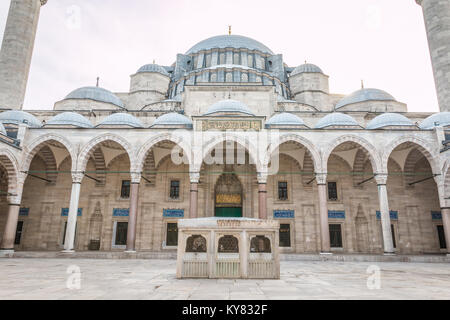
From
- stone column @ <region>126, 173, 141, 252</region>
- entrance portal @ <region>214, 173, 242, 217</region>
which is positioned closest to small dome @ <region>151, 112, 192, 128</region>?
A: stone column @ <region>126, 173, 141, 252</region>

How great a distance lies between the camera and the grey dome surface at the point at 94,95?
2011 centimetres

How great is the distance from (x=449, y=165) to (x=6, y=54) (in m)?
25.1

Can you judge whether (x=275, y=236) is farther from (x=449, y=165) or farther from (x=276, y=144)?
(x=449, y=165)

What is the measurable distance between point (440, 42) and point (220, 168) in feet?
51.2

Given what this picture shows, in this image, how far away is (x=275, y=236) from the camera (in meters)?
6.10

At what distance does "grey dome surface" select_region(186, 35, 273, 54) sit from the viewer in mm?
25530

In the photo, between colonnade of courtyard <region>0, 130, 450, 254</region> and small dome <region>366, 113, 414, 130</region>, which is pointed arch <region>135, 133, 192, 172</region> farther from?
small dome <region>366, 113, 414, 130</region>

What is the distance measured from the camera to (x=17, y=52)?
18.6 m

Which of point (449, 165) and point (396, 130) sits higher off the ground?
point (396, 130)

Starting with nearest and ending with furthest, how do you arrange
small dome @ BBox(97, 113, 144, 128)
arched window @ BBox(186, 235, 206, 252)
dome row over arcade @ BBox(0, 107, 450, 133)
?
arched window @ BBox(186, 235, 206, 252) < dome row over arcade @ BBox(0, 107, 450, 133) < small dome @ BBox(97, 113, 144, 128)

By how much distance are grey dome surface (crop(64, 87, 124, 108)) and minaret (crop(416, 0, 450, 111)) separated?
67.7 feet

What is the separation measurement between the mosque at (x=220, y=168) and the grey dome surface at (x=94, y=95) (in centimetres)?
12

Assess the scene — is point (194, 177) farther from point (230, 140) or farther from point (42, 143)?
point (42, 143)
